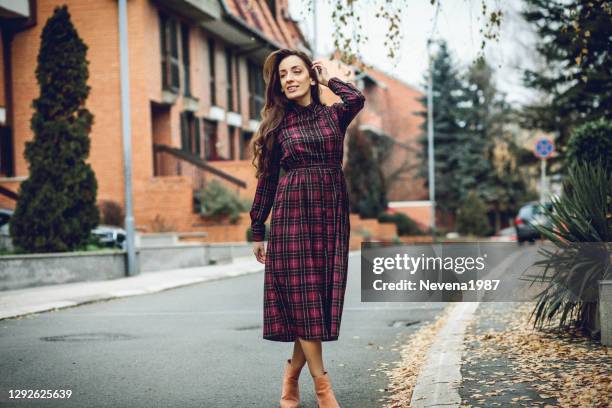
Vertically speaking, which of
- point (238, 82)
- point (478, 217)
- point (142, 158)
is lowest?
point (478, 217)

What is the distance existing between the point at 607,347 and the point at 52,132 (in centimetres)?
1220

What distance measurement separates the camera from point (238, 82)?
115 feet

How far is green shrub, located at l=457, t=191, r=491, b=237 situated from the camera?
43875mm

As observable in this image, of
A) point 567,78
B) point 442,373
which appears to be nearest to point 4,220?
point 567,78

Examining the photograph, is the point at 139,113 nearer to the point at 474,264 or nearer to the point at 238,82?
the point at 238,82

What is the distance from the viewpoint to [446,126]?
50.0 m

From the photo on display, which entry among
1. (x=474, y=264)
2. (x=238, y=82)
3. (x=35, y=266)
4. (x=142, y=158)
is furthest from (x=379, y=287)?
(x=238, y=82)

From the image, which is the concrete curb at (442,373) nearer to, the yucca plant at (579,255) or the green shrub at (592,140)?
the yucca plant at (579,255)

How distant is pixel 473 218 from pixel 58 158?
31.3m

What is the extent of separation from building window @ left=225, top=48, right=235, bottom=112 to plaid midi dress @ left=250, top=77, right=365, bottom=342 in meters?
29.4

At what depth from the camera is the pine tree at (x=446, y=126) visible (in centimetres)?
5012

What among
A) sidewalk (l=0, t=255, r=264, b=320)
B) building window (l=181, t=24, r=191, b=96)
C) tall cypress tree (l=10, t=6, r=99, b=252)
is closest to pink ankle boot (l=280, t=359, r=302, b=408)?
sidewalk (l=0, t=255, r=264, b=320)

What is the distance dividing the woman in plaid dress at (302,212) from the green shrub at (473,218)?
132 feet

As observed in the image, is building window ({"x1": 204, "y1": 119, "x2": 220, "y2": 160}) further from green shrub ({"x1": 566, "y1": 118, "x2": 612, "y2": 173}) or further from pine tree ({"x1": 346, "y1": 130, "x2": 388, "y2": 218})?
green shrub ({"x1": 566, "y1": 118, "x2": 612, "y2": 173})
